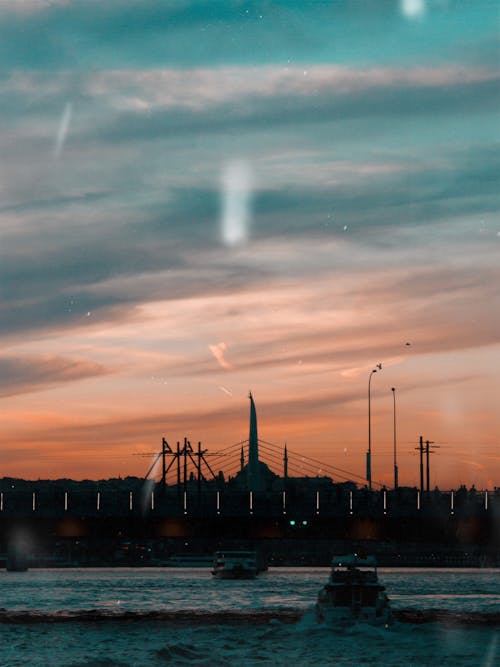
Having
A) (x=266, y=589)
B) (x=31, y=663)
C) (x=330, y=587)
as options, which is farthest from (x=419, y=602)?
(x=31, y=663)

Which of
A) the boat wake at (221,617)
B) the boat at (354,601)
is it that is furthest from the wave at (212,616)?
the boat at (354,601)

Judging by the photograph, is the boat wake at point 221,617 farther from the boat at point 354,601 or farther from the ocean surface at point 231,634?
the boat at point 354,601

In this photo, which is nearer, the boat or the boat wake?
the boat

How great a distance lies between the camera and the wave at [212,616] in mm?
131125

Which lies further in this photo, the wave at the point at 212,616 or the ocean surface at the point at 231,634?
the wave at the point at 212,616

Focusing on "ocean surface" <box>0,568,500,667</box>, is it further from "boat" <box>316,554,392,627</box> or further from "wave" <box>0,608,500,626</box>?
"boat" <box>316,554,392,627</box>

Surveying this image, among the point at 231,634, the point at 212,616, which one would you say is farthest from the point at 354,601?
the point at 212,616

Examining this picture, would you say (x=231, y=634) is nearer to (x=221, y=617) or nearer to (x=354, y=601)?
(x=354, y=601)

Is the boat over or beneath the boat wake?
over

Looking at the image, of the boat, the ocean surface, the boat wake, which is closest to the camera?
the ocean surface

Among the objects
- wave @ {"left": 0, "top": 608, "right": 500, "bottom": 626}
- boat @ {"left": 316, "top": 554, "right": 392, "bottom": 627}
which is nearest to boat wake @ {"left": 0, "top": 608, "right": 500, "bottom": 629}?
wave @ {"left": 0, "top": 608, "right": 500, "bottom": 626}

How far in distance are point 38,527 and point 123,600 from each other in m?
18.7

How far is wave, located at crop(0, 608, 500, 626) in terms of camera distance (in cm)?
13112

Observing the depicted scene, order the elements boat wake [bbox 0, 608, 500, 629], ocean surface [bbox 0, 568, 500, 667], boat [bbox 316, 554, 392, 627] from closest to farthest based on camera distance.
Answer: ocean surface [bbox 0, 568, 500, 667]
boat [bbox 316, 554, 392, 627]
boat wake [bbox 0, 608, 500, 629]
